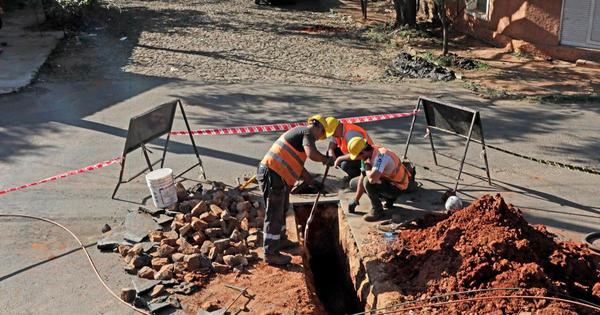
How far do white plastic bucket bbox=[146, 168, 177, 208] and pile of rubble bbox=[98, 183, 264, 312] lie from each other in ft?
0.41

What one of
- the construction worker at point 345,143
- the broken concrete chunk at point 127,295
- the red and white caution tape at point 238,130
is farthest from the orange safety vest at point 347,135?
the broken concrete chunk at point 127,295

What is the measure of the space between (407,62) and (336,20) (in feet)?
25.5

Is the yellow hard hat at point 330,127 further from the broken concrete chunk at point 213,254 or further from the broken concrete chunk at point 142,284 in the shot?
the broken concrete chunk at point 142,284

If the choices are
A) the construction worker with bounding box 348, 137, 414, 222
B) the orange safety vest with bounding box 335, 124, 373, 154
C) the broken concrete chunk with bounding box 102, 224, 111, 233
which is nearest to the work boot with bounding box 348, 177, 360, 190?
the construction worker with bounding box 348, 137, 414, 222

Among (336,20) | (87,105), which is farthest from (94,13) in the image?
(87,105)

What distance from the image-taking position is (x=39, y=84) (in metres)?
14.0

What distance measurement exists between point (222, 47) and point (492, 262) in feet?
44.6

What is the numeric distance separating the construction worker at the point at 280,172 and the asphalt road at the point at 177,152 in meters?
1.70

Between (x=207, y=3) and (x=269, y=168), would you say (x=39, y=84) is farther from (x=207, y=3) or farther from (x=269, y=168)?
(x=207, y=3)

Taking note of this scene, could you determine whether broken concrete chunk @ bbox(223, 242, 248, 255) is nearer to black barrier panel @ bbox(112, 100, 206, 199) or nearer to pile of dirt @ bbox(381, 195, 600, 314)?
pile of dirt @ bbox(381, 195, 600, 314)

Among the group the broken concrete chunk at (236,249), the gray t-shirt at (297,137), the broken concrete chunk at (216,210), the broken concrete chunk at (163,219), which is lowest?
the broken concrete chunk at (236,249)

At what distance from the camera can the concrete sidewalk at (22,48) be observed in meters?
14.1

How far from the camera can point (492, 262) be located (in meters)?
5.69

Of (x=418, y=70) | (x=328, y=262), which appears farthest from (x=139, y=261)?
(x=418, y=70)
